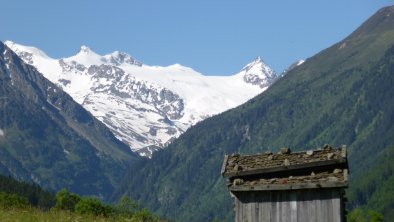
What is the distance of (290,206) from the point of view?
67.1ft

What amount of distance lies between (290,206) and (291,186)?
59 centimetres

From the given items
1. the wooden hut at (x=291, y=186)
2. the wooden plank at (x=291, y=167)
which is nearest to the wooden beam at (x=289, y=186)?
the wooden hut at (x=291, y=186)

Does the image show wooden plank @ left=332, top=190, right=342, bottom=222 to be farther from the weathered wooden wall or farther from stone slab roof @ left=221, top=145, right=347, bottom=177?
stone slab roof @ left=221, top=145, right=347, bottom=177

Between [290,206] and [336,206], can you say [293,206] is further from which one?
[336,206]

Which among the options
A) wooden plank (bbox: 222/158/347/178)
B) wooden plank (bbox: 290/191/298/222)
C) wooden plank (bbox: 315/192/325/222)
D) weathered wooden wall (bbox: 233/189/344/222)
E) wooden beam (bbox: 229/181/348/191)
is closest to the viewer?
wooden beam (bbox: 229/181/348/191)

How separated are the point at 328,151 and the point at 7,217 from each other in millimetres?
9033

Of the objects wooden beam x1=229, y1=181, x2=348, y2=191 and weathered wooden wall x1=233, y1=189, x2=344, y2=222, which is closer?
wooden beam x1=229, y1=181, x2=348, y2=191

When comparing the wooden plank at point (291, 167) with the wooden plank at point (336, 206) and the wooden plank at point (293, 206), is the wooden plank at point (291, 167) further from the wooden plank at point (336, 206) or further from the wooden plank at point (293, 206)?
the wooden plank at point (336, 206)

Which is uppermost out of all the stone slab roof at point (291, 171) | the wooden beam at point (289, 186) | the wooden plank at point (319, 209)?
the stone slab roof at point (291, 171)

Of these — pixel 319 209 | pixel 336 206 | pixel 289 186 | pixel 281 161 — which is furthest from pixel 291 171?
pixel 336 206

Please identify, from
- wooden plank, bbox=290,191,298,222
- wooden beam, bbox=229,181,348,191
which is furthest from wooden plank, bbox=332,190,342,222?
wooden plank, bbox=290,191,298,222

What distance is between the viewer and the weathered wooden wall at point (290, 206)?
19.8 metres

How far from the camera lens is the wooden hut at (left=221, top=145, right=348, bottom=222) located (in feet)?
65.3

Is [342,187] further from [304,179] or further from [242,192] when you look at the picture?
[242,192]
